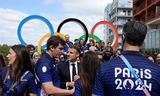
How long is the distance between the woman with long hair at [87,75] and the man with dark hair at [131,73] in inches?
39.5

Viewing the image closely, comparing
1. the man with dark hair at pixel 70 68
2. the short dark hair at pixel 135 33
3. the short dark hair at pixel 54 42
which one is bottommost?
the man with dark hair at pixel 70 68

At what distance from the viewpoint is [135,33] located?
3.35 metres

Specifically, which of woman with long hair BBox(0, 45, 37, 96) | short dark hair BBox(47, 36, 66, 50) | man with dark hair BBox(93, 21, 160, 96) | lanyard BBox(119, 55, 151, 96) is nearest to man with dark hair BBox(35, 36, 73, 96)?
short dark hair BBox(47, 36, 66, 50)

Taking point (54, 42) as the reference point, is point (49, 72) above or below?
below

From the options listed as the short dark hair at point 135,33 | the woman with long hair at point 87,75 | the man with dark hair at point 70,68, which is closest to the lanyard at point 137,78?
the short dark hair at point 135,33

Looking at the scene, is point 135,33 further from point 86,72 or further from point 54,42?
point 54,42

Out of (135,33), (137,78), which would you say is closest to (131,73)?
(137,78)

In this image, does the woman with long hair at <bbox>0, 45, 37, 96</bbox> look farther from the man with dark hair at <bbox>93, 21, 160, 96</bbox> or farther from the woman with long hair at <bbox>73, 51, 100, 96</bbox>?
the man with dark hair at <bbox>93, 21, 160, 96</bbox>

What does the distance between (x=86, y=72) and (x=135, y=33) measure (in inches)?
55.8

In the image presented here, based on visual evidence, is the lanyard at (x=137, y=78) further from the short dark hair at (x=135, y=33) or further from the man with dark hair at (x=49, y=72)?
the man with dark hair at (x=49, y=72)

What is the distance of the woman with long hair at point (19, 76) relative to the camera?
484 cm

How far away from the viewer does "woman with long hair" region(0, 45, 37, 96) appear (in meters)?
4.84

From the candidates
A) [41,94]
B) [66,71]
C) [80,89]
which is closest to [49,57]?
[41,94]

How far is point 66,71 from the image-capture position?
7.21 meters
